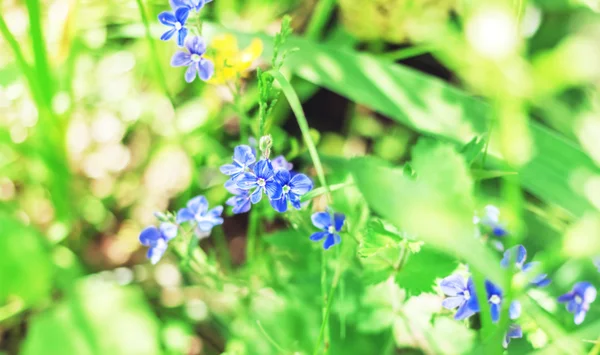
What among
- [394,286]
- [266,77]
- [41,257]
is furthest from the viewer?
[41,257]

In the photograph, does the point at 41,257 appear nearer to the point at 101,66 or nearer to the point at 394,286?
the point at 101,66

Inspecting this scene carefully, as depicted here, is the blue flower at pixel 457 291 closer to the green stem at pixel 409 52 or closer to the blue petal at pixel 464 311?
the blue petal at pixel 464 311

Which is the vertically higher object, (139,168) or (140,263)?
(139,168)

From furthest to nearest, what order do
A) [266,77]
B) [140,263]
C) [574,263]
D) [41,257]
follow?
[140,263] < [41,257] < [574,263] < [266,77]

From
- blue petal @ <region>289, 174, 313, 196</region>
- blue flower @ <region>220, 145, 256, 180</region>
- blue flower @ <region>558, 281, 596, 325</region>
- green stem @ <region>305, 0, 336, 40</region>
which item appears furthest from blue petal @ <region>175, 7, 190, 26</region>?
blue flower @ <region>558, 281, 596, 325</region>

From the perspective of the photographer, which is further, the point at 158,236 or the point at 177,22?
the point at 158,236

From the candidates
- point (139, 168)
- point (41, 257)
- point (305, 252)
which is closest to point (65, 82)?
point (139, 168)

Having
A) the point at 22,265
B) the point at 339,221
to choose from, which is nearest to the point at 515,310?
the point at 339,221

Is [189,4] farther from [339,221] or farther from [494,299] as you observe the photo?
[494,299]
